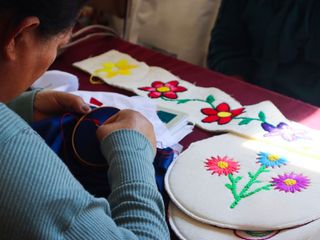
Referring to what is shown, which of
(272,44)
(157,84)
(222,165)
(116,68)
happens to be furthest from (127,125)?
(272,44)

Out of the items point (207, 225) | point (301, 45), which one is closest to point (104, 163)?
point (207, 225)

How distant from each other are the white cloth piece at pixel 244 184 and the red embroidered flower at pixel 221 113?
0.29 feet

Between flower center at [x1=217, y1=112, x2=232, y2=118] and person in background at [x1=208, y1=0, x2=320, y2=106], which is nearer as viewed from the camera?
flower center at [x1=217, y1=112, x2=232, y2=118]

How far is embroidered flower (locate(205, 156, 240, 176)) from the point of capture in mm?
802

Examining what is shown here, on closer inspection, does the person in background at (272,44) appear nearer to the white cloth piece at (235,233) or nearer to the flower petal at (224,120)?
the flower petal at (224,120)

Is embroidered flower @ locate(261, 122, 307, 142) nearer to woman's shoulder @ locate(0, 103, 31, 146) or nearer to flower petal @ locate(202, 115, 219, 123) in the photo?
flower petal @ locate(202, 115, 219, 123)

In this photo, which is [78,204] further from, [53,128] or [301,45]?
[301,45]

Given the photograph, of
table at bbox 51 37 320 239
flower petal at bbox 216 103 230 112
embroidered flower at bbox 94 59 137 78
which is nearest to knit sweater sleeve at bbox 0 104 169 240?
table at bbox 51 37 320 239

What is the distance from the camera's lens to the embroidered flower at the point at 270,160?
822 mm

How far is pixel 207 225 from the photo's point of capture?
0.70 m

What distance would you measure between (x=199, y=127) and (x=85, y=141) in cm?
28

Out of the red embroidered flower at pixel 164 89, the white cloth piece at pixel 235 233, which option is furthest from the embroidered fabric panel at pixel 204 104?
the white cloth piece at pixel 235 233

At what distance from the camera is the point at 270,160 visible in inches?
32.8

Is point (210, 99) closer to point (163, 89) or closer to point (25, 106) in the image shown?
point (163, 89)
